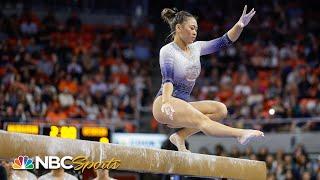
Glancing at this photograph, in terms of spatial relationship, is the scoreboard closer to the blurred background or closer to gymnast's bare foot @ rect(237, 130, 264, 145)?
the blurred background

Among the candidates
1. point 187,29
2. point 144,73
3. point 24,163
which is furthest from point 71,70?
point 187,29

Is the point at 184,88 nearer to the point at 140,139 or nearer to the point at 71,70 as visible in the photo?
the point at 140,139

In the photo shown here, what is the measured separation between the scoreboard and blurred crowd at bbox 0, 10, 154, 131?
239 cm

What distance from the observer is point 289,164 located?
42.9ft

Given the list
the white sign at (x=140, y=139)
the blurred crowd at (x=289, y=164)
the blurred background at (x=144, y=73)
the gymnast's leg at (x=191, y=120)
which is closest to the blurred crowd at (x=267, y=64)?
the blurred background at (x=144, y=73)

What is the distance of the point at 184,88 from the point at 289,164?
21.5ft

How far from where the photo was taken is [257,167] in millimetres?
7262

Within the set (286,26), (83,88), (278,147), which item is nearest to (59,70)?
(83,88)

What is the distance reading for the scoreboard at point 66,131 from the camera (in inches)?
396

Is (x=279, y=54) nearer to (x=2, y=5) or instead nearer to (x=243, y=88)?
(x=243, y=88)

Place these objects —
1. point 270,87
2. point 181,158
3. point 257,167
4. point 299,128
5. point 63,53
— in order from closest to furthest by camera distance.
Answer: point 181,158 < point 257,167 < point 299,128 < point 270,87 < point 63,53

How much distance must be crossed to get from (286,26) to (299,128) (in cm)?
619

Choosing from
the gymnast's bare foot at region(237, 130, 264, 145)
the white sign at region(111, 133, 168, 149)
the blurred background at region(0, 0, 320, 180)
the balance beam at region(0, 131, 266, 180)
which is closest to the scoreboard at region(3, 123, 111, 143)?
the blurred background at region(0, 0, 320, 180)

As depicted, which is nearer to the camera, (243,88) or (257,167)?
(257,167)
